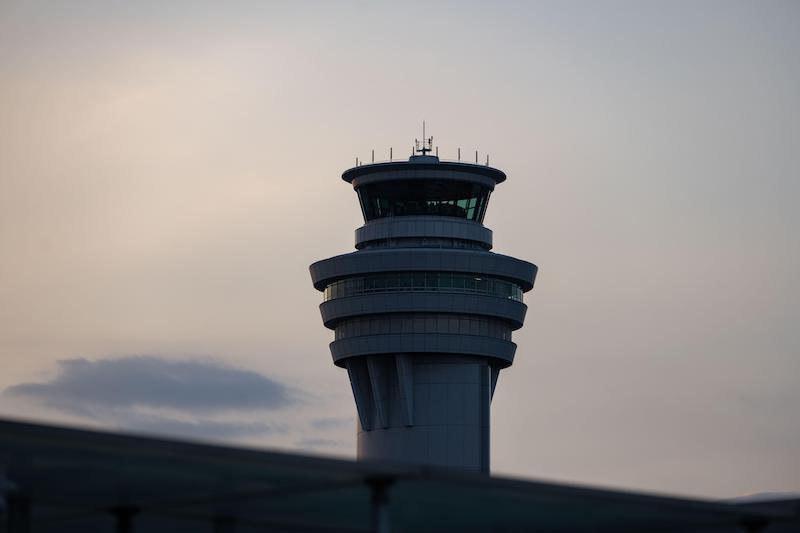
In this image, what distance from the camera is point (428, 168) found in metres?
127

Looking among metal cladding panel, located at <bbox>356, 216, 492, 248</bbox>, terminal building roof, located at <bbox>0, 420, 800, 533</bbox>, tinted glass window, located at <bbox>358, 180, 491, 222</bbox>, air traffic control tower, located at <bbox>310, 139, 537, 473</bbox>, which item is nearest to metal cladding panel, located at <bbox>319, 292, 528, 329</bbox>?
air traffic control tower, located at <bbox>310, 139, 537, 473</bbox>

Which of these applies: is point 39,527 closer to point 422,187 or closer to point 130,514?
point 130,514

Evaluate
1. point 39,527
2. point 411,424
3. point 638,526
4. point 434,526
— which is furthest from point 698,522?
point 411,424

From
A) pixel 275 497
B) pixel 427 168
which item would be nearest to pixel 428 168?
pixel 427 168

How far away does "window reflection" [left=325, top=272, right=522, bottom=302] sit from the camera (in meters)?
124

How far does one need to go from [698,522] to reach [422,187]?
276ft

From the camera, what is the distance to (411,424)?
123000mm

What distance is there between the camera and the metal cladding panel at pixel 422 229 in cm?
12762

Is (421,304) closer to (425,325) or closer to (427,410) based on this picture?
(425,325)

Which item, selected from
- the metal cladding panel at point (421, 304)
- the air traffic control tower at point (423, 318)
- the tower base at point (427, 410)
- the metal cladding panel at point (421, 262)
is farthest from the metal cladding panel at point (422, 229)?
the tower base at point (427, 410)

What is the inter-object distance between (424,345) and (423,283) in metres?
5.03

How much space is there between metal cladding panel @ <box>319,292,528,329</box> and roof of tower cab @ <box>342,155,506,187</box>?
10620 mm

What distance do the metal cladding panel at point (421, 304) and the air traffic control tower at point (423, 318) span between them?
0.08 meters

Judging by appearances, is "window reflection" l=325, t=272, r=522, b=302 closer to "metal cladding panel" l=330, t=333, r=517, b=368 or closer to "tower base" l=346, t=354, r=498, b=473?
"metal cladding panel" l=330, t=333, r=517, b=368
